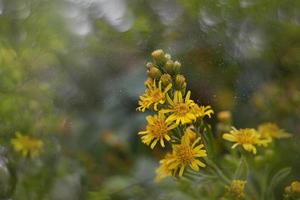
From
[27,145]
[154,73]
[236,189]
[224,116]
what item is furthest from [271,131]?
[27,145]

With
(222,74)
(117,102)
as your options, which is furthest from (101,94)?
(222,74)

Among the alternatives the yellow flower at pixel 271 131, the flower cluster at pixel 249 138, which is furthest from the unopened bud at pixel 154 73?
the yellow flower at pixel 271 131

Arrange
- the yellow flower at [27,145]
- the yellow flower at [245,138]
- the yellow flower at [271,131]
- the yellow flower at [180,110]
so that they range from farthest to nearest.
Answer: the yellow flower at [27,145], the yellow flower at [271,131], the yellow flower at [245,138], the yellow flower at [180,110]

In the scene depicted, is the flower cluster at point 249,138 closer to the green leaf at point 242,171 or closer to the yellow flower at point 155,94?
the green leaf at point 242,171

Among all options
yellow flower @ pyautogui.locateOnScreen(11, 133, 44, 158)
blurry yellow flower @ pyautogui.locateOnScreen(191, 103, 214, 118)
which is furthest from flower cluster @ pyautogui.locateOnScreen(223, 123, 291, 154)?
yellow flower @ pyautogui.locateOnScreen(11, 133, 44, 158)

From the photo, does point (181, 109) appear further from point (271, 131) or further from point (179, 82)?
point (271, 131)

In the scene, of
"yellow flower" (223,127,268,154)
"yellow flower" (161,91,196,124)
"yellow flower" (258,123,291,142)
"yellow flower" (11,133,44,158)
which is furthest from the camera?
"yellow flower" (11,133,44,158)

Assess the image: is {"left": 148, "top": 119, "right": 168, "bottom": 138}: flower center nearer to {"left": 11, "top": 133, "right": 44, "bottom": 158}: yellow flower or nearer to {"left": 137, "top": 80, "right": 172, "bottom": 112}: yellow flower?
{"left": 137, "top": 80, "right": 172, "bottom": 112}: yellow flower

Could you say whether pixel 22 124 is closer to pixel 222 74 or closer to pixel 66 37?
pixel 66 37
